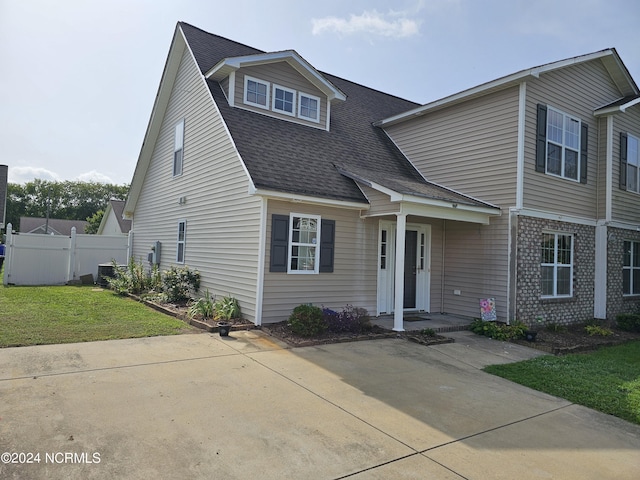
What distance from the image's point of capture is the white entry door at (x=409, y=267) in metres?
10.4

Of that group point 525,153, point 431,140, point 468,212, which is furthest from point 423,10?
point 468,212

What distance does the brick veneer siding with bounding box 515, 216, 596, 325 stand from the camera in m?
9.70

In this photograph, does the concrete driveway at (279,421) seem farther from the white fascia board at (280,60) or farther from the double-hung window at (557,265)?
the white fascia board at (280,60)

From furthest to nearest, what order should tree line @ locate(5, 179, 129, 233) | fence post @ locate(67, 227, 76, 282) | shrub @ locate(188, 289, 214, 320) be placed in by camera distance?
tree line @ locate(5, 179, 129, 233) → fence post @ locate(67, 227, 76, 282) → shrub @ locate(188, 289, 214, 320)

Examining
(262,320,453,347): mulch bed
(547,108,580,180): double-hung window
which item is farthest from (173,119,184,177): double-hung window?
(547,108,580,180): double-hung window

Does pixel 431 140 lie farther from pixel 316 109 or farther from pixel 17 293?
pixel 17 293

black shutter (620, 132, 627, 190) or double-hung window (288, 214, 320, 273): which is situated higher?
black shutter (620, 132, 627, 190)

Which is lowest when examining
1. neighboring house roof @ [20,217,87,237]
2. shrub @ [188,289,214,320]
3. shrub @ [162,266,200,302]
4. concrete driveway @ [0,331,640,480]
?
concrete driveway @ [0,331,640,480]

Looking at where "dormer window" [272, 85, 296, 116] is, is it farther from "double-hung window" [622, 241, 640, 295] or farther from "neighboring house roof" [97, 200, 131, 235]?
"neighboring house roof" [97, 200, 131, 235]

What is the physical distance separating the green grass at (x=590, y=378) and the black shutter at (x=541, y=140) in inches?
175

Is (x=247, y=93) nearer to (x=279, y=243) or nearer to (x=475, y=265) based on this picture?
(x=279, y=243)

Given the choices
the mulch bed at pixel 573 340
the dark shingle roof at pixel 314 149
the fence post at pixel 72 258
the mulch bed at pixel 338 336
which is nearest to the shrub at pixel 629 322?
the mulch bed at pixel 573 340

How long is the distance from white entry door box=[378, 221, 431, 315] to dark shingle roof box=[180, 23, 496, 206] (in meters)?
1.24

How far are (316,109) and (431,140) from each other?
3384 millimetres
